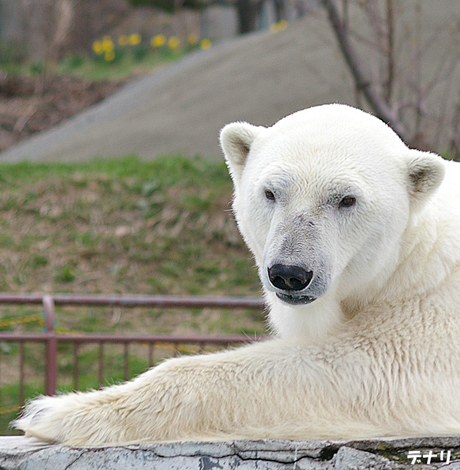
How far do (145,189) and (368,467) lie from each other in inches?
227

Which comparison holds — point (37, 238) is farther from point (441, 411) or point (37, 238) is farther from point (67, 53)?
point (67, 53)

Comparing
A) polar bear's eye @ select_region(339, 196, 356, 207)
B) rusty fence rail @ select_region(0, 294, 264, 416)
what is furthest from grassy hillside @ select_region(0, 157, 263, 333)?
polar bear's eye @ select_region(339, 196, 356, 207)

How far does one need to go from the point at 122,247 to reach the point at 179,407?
4.89m

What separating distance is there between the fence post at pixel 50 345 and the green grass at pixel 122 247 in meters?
1.47

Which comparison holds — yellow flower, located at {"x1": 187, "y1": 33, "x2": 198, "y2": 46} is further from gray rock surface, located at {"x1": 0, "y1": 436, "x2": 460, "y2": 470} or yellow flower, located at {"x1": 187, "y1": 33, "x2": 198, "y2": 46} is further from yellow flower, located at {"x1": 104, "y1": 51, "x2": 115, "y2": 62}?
gray rock surface, located at {"x1": 0, "y1": 436, "x2": 460, "y2": 470}

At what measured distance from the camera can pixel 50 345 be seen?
165 inches

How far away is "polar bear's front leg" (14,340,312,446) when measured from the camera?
2285 mm

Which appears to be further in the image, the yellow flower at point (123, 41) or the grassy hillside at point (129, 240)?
the yellow flower at point (123, 41)

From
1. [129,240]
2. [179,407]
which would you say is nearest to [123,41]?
[129,240]

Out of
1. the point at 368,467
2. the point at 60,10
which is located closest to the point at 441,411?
the point at 368,467

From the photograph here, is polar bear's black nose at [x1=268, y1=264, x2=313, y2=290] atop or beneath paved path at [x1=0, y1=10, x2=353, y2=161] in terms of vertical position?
beneath

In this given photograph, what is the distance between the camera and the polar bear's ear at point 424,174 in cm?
243

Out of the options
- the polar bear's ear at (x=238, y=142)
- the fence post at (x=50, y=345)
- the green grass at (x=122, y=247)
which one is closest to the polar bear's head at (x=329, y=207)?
the polar bear's ear at (x=238, y=142)

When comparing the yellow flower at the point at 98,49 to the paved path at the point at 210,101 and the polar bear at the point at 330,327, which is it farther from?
the polar bear at the point at 330,327
